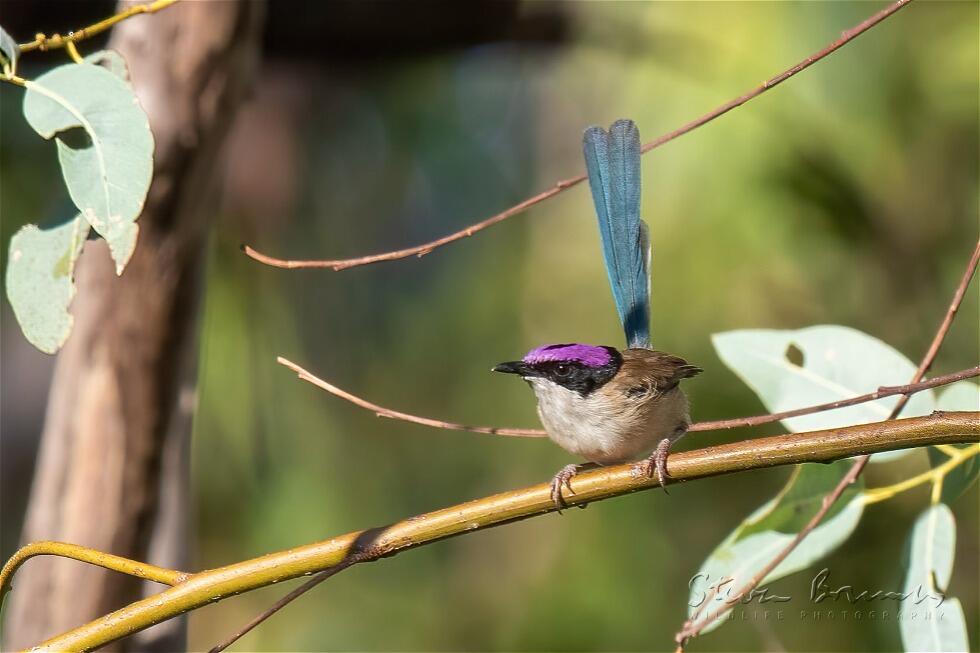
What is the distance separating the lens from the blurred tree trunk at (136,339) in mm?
2186

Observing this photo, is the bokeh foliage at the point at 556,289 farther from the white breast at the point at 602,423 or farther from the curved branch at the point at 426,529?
the curved branch at the point at 426,529

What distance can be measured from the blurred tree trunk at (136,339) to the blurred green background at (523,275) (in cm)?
17

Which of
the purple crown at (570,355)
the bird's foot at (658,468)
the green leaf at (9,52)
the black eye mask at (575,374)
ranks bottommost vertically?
the bird's foot at (658,468)

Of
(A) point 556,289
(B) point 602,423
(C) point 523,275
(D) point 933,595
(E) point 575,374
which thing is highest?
(C) point 523,275

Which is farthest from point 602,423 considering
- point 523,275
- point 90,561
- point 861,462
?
point 523,275

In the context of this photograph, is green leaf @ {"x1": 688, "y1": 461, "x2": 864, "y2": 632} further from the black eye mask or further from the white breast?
the black eye mask

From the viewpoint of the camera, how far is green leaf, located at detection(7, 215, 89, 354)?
137 centimetres

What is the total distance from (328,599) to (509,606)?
25.7 inches

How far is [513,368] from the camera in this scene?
1.80 m

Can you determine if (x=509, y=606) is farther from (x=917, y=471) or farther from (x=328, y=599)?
(x=917, y=471)

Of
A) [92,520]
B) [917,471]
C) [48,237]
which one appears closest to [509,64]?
[917,471]

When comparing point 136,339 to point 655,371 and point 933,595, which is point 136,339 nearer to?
point 655,371

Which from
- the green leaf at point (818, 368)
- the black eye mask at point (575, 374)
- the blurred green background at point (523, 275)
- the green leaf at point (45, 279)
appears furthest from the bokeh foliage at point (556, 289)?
the green leaf at point (45, 279)

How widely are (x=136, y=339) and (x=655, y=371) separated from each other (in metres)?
1.17
